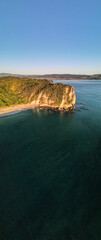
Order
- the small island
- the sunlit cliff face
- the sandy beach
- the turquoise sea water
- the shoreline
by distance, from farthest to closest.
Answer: the sunlit cliff face < the small island < the shoreline < the sandy beach < the turquoise sea water

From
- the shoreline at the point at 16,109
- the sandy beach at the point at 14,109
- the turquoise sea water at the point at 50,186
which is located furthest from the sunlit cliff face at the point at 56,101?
the turquoise sea water at the point at 50,186

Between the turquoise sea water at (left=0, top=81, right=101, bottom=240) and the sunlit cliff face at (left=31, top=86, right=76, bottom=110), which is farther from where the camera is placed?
the sunlit cliff face at (left=31, top=86, right=76, bottom=110)

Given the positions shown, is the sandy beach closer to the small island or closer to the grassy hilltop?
the small island

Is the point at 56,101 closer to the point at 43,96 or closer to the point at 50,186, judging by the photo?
the point at 43,96

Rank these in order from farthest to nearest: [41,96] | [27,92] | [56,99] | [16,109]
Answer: [27,92] < [41,96] < [56,99] < [16,109]

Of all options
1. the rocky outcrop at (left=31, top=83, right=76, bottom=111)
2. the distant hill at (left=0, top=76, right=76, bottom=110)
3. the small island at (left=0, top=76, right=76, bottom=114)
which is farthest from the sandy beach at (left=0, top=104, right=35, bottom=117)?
the rocky outcrop at (left=31, top=83, right=76, bottom=111)

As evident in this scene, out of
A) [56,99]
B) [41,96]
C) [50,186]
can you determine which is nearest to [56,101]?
[56,99]

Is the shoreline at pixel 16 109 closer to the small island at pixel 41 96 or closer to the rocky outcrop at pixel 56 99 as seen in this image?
the small island at pixel 41 96
